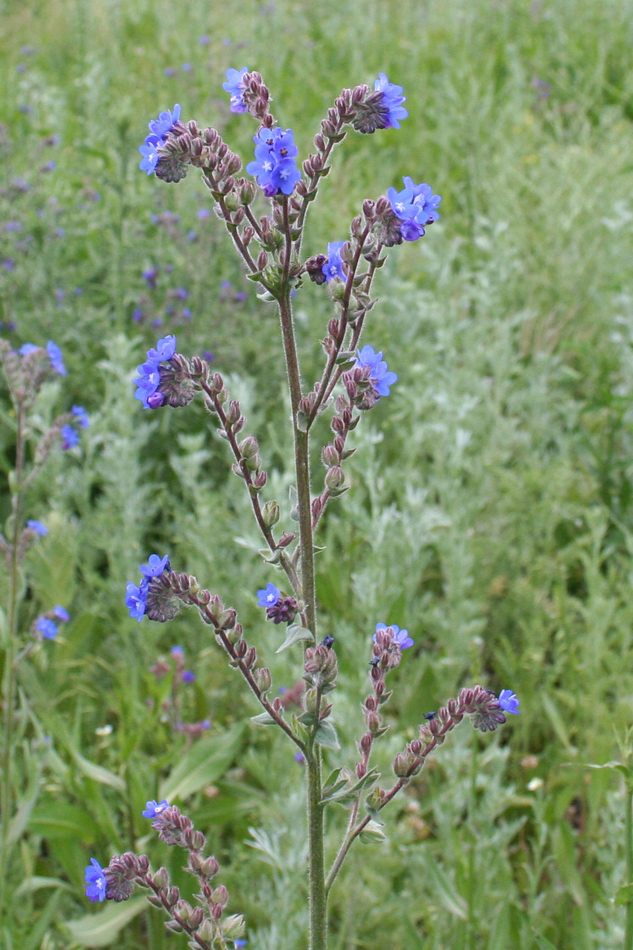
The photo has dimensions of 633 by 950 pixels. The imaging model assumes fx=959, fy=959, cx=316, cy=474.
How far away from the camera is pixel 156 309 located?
4883mm

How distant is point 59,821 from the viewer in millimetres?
2469

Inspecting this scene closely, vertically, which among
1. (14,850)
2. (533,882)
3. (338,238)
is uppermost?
(338,238)

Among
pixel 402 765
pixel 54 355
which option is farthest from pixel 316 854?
pixel 54 355

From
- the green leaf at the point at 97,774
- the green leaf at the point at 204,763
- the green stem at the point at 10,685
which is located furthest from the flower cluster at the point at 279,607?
the green leaf at the point at 97,774

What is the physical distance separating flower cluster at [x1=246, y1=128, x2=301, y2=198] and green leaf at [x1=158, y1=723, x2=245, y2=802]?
5.44 feet

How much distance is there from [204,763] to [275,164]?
69.7 inches

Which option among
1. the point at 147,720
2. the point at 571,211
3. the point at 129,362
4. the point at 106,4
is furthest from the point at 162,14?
the point at 147,720

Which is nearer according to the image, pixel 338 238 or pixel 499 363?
pixel 499 363

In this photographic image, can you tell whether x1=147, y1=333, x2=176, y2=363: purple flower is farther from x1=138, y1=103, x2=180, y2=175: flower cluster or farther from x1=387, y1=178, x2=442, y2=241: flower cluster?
x1=387, y1=178, x2=442, y2=241: flower cluster

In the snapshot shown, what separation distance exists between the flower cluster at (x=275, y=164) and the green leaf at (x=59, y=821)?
5.96ft

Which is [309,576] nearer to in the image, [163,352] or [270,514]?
[270,514]

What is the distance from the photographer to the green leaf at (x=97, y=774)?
8.33 feet

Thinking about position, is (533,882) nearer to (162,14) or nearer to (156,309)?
(156,309)

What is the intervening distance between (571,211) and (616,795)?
3419 millimetres
